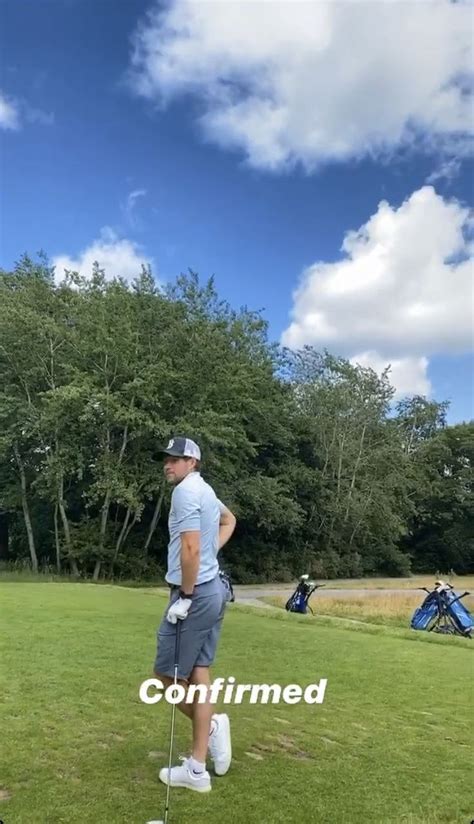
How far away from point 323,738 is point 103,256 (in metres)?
30.3

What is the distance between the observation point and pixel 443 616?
14273 mm

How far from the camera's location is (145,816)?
3.31 metres

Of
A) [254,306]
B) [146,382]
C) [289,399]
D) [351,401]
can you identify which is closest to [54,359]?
[146,382]

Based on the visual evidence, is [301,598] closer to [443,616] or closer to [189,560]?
[443,616]

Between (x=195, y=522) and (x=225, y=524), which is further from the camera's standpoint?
(x=225, y=524)

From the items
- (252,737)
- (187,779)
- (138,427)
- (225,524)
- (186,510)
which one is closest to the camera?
(187,779)

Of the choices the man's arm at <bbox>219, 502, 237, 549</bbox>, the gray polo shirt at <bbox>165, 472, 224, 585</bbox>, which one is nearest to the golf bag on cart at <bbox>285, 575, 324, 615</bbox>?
the man's arm at <bbox>219, 502, 237, 549</bbox>

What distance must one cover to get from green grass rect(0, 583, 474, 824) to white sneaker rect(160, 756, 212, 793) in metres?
0.07

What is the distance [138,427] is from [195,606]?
81.9 ft

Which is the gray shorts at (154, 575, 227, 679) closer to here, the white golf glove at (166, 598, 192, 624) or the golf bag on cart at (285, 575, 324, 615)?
the white golf glove at (166, 598, 192, 624)

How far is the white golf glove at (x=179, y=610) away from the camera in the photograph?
12.8 feet

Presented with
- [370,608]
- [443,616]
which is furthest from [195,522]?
[370,608]

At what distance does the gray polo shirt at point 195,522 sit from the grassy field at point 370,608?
37.7 ft

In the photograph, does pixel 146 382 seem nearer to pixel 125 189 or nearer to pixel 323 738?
pixel 125 189
